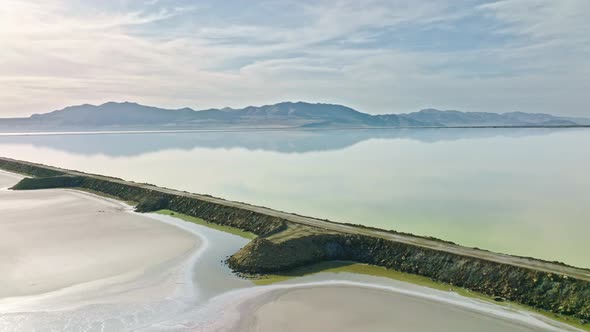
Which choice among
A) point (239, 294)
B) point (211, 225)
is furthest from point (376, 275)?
point (211, 225)

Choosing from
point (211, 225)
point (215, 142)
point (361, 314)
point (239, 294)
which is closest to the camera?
point (361, 314)

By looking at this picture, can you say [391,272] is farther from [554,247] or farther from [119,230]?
[119,230]

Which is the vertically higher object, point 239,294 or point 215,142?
point 215,142

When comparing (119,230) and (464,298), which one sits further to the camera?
(119,230)

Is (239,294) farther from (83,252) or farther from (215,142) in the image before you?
(215,142)

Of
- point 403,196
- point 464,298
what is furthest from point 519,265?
point 403,196

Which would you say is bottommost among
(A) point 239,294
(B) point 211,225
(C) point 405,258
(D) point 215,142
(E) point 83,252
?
(E) point 83,252

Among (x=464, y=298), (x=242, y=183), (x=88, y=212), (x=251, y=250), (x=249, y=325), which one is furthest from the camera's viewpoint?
(x=242, y=183)
